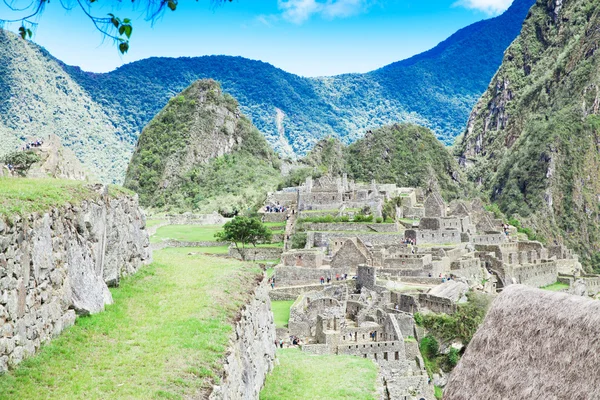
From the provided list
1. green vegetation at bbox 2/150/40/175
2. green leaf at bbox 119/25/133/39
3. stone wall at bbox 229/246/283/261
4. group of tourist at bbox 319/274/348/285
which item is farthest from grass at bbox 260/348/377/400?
stone wall at bbox 229/246/283/261

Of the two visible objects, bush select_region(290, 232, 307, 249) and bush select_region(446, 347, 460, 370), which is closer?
bush select_region(446, 347, 460, 370)

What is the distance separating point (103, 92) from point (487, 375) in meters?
111

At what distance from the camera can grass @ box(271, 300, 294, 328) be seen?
25.2 metres

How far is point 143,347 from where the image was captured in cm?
963

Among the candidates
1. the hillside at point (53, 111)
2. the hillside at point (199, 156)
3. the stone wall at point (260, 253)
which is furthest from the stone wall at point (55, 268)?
the hillside at point (199, 156)

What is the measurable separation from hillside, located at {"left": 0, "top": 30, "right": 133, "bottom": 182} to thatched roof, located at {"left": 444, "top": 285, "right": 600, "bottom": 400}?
59806 millimetres

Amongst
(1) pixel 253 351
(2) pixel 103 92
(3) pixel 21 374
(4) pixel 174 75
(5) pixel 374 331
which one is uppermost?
(4) pixel 174 75

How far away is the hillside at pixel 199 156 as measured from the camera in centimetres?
8556

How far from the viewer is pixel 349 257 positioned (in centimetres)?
3259

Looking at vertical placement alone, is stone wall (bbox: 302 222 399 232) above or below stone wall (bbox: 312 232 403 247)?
above

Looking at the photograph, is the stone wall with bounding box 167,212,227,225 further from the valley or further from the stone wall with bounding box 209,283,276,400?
the stone wall with bounding box 209,283,276,400

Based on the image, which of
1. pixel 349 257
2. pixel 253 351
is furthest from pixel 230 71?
pixel 253 351

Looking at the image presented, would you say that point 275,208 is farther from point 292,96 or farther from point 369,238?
point 292,96

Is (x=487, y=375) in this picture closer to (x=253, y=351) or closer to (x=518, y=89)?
(x=253, y=351)
